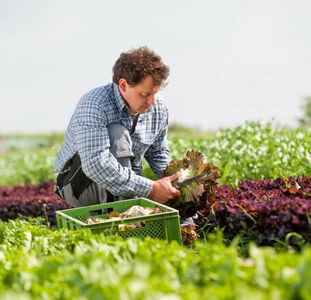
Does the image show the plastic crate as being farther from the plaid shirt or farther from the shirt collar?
the shirt collar

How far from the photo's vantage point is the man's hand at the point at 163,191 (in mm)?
3527

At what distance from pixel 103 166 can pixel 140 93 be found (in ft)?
2.18

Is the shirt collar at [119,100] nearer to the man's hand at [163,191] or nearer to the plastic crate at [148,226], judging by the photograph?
the man's hand at [163,191]

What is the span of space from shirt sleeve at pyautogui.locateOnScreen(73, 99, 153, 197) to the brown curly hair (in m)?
0.46

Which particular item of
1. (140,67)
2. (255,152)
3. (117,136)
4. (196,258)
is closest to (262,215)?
(196,258)

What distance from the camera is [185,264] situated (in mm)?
1953

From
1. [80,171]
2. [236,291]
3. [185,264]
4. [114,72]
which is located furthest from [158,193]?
[236,291]

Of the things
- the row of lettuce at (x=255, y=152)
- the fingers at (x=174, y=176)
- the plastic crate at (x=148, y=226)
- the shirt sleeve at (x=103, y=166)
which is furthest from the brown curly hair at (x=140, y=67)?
the row of lettuce at (x=255, y=152)

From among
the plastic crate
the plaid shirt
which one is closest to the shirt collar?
the plaid shirt

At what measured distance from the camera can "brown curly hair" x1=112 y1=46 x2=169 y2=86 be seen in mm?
3605

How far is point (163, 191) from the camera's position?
3.55 meters

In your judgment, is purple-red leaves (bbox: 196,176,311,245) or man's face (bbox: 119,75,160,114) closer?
purple-red leaves (bbox: 196,176,311,245)

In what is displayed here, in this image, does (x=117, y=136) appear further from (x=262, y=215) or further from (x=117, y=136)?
(x=262, y=215)

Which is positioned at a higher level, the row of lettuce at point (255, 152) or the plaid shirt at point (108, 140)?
the plaid shirt at point (108, 140)
